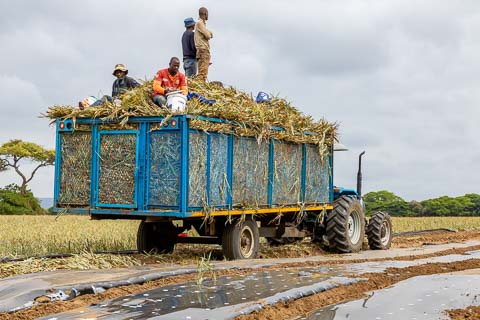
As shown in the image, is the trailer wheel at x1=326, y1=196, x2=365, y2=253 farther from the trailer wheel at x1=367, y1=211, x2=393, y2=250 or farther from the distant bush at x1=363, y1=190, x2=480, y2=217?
the distant bush at x1=363, y1=190, x2=480, y2=217

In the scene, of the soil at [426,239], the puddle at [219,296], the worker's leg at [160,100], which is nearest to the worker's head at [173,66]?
the worker's leg at [160,100]

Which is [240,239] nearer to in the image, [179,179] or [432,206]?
[179,179]

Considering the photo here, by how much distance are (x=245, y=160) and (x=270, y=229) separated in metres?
2.10

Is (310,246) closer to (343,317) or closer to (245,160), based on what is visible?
(245,160)

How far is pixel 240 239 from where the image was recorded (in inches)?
426

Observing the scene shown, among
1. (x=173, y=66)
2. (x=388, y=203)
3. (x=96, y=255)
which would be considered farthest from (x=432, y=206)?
(x=96, y=255)

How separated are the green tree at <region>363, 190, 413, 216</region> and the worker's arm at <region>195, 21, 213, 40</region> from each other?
29292 mm

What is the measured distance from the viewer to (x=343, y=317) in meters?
5.87

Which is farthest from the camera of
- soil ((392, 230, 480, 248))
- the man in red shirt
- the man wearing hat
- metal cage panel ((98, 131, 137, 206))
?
soil ((392, 230, 480, 248))

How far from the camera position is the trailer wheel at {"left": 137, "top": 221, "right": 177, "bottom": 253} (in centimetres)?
1175

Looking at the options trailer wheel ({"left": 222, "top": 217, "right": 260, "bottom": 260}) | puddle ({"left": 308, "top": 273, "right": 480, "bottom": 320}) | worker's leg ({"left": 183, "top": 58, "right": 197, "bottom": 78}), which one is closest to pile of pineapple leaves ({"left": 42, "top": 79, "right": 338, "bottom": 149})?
trailer wheel ({"left": 222, "top": 217, "right": 260, "bottom": 260})

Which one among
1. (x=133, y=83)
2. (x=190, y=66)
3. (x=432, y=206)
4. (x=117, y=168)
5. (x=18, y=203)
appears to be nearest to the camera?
(x=117, y=168)

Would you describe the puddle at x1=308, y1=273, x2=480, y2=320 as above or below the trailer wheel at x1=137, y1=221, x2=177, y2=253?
below

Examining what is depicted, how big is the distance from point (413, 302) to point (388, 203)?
37.2m
